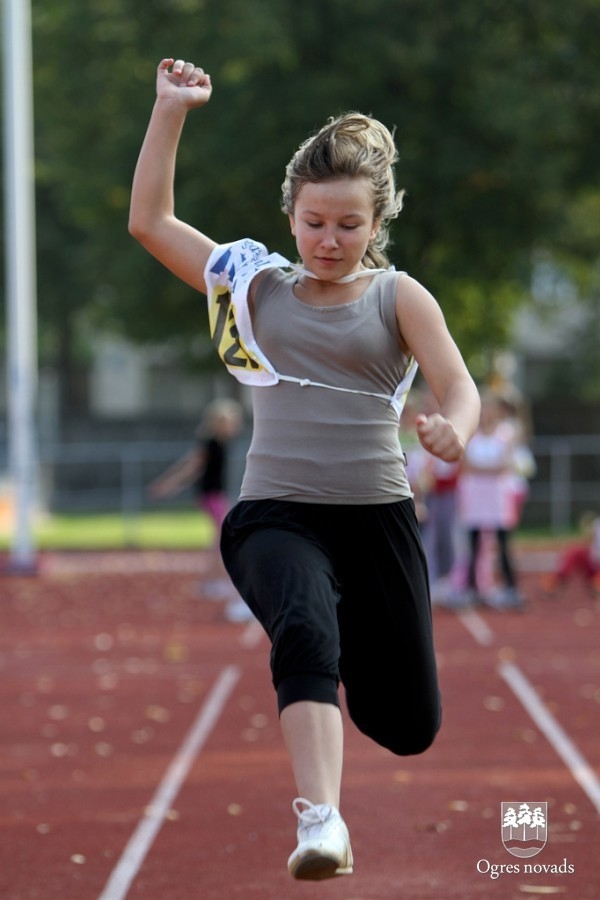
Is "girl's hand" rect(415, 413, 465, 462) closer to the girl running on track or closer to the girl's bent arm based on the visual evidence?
the girl running on track

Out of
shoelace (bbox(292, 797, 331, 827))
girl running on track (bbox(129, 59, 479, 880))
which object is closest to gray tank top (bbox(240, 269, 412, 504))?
girl running on track (bbox(129, 59, 479, 880))

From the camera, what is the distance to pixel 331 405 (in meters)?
4.15

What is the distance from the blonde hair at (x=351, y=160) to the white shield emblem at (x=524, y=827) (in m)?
2.57

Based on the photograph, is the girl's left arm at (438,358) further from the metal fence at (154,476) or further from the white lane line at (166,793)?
the metal fence at (154,476)

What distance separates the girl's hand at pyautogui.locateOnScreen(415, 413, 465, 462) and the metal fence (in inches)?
682

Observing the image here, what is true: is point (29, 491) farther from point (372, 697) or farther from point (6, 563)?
point (372, 697)

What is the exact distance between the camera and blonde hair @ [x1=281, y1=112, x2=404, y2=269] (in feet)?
13.5

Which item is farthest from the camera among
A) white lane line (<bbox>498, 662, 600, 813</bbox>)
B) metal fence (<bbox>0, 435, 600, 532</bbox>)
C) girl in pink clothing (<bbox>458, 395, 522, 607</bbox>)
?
metal fence (<bbox>0, 435, 600, 532</bbox>)

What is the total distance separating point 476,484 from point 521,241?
13.4 meters

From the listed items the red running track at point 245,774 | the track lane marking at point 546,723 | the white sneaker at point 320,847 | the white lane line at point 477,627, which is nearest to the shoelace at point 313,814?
the white sneaker at point 320,847

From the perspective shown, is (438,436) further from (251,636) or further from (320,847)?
(251,636)

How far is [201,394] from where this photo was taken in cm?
6306

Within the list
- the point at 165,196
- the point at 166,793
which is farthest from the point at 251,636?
the point at 165,196

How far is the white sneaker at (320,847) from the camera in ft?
11.8
